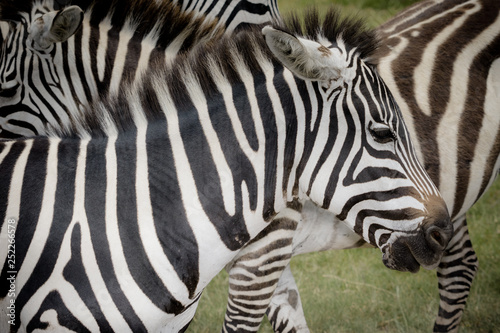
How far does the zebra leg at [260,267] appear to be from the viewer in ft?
12.6

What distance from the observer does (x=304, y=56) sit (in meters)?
2.94

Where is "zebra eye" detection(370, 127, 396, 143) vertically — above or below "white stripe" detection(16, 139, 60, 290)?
below

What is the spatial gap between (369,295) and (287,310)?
5.83ft

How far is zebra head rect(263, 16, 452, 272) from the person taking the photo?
10.0ft

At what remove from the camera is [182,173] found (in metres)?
3.03

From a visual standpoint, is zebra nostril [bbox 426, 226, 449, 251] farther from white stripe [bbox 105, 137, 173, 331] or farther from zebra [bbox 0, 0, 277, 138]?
zebra [bbox 0, 0, 277, 138]

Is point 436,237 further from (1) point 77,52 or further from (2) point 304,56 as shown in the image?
(1) point 77,52

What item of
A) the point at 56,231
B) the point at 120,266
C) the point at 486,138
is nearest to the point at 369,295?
the point at 486,138

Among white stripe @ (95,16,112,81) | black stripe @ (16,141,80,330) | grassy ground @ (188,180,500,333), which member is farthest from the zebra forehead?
grassy ground @ (188,180,500,333)

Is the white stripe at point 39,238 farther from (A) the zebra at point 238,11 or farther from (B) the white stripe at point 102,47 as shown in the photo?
(A) the zebra at point 238,11

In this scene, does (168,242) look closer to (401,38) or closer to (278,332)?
(278,332)

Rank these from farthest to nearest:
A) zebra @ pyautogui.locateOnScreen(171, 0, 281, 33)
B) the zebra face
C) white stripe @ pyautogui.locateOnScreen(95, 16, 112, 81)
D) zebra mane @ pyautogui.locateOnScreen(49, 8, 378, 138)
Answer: zebra @ pyautogui.locateOnScreen(171, 0, 281, 33) < white stripe @ pyautogui.locateOnScreen(95, 16, 112, 81) < the zebra face < zebra mane @ pyautogui.locateOnScreen(49, 8, 378, 138)

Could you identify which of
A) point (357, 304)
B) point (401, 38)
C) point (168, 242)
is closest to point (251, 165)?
point (168, 242)

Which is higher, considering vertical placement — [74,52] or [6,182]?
[74,52]
